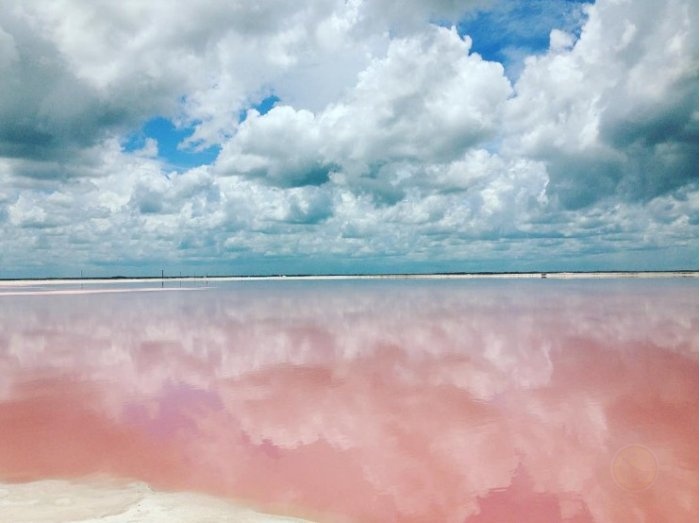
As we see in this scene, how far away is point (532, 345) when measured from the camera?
18703mm

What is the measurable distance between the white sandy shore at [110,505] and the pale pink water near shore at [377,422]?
29 cm

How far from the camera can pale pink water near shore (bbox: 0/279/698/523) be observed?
6895mm

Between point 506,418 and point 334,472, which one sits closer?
point 334,472

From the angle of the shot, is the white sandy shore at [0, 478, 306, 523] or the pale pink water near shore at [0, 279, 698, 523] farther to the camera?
the pale pink water near shore at [0, 279, 698, 523]

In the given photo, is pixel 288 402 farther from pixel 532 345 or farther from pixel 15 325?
pixel 15 325

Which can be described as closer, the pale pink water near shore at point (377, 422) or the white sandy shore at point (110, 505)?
the white sandy shore at point (110, 505)

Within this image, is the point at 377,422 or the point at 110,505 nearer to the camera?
the point at 110,505

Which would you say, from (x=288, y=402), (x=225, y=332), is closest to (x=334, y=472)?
(x=288, y=402)

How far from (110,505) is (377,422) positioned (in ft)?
16.3

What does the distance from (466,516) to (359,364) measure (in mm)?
9474

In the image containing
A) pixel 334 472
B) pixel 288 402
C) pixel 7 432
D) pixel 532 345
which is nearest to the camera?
pixel 334 472

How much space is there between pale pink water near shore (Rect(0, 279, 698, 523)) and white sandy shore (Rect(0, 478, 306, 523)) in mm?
287

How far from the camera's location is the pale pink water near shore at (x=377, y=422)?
689cm

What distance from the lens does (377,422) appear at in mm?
9938
